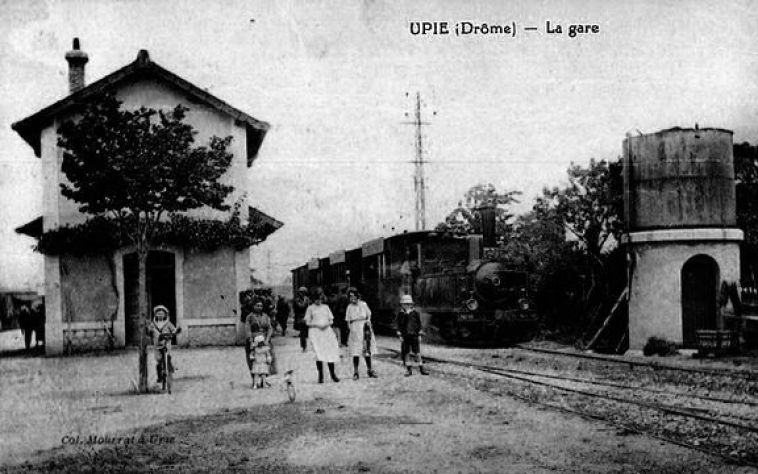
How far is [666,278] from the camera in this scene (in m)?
18.0

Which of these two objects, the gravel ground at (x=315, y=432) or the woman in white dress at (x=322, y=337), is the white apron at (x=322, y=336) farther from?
the gravel ground at (x=315, y=432)

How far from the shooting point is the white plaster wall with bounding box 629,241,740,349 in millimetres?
17938

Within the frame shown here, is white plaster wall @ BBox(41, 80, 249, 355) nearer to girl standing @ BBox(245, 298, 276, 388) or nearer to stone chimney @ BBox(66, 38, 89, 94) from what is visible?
stone chimney @ BBox(66, 38, 89, 94)

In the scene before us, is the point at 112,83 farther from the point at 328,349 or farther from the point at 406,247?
the point at 328,349

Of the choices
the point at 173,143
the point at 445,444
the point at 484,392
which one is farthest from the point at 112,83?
the point at 445,444

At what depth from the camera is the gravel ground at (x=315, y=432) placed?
6.83 m

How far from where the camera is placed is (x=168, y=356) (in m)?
11.8

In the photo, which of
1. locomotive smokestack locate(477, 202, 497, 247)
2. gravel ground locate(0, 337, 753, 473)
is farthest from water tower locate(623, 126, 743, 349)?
gravel ground locate(0, 337, 753, 473)

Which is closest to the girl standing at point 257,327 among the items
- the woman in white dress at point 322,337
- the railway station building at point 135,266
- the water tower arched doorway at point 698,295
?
the woman in white dress at point 322,337

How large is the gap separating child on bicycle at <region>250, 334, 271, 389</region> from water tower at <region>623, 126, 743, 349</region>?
992 centimetres

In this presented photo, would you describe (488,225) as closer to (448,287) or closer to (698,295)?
(448,287)

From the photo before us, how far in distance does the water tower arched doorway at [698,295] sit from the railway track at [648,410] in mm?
6484

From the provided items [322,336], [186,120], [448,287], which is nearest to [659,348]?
[448,287]

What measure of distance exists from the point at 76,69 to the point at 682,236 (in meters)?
17.5
